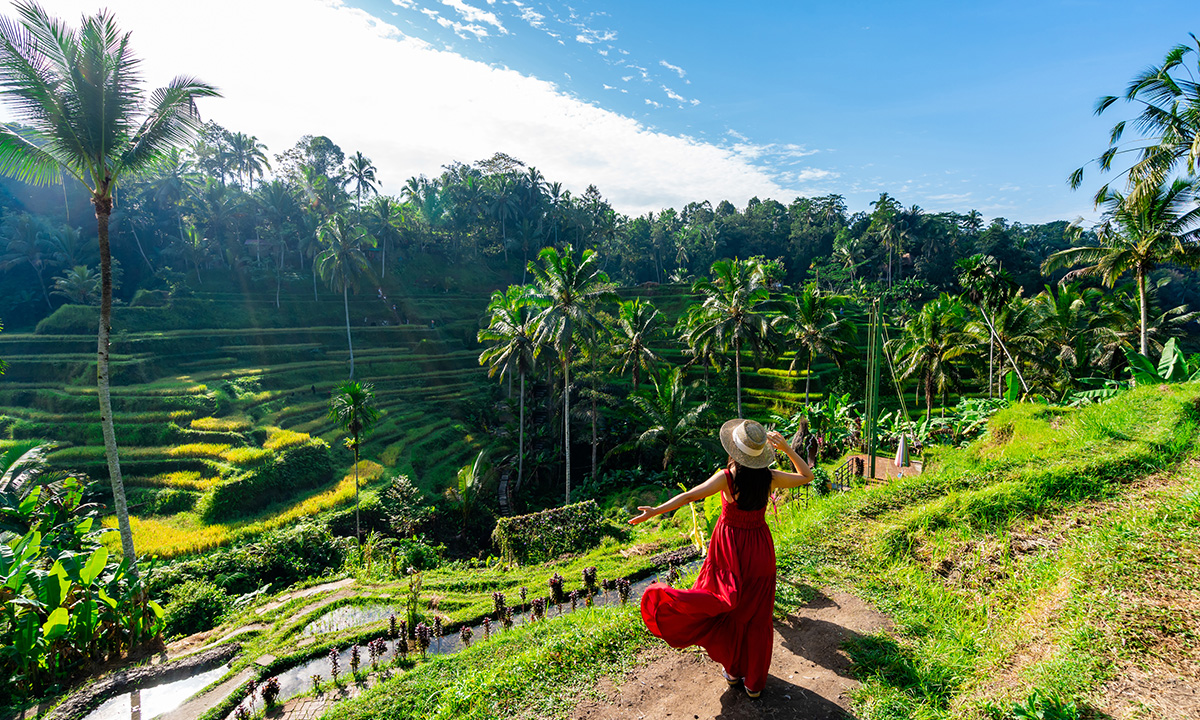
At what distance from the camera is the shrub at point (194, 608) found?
8805 mm

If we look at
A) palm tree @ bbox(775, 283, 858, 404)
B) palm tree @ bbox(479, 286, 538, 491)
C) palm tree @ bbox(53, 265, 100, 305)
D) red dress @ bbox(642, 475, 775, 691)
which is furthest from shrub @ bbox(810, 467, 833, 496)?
palm tree @ bbox(53, 265, 100, 305)

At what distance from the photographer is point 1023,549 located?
4.95 metres

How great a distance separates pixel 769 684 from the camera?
12.2ft

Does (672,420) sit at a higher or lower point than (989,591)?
lower

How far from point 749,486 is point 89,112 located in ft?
36.5

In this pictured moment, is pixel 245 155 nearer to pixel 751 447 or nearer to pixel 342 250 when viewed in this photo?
pixel 342 250

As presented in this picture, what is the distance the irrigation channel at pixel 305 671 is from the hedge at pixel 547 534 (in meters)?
3.84

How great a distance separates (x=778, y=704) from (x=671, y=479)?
56.0 feet

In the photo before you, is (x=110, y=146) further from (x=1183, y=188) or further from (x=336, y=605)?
(x=1183, y=188)

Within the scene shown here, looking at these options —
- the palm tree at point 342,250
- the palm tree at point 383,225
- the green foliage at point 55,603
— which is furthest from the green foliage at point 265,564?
the palm tree at point 383,225

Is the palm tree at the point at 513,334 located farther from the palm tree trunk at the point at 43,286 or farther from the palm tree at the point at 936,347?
the palm tree trunk at the point at 43,286

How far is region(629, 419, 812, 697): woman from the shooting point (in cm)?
335

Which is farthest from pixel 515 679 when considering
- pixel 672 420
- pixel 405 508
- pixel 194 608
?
pixel 672 420

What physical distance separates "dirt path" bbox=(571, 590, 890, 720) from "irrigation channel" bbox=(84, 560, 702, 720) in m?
1.20
